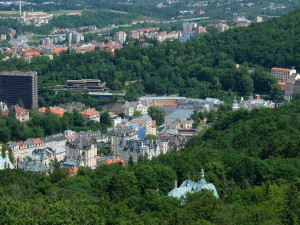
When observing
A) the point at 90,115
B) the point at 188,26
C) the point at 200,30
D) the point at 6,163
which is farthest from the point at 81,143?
the point at 188,26

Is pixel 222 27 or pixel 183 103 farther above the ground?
pixel 222 27

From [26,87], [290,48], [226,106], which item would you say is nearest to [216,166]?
[226,106]

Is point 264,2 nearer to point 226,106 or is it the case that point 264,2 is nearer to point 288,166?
point 226,106

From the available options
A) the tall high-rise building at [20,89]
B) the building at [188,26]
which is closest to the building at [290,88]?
the tall high-rise building at [20,89]

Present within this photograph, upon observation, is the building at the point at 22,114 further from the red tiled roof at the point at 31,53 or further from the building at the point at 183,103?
the red tiled roof at the point at 31,53

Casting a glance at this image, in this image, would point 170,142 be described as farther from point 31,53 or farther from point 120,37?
point 120,37

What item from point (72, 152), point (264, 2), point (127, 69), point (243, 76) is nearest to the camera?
point (72, 152)
